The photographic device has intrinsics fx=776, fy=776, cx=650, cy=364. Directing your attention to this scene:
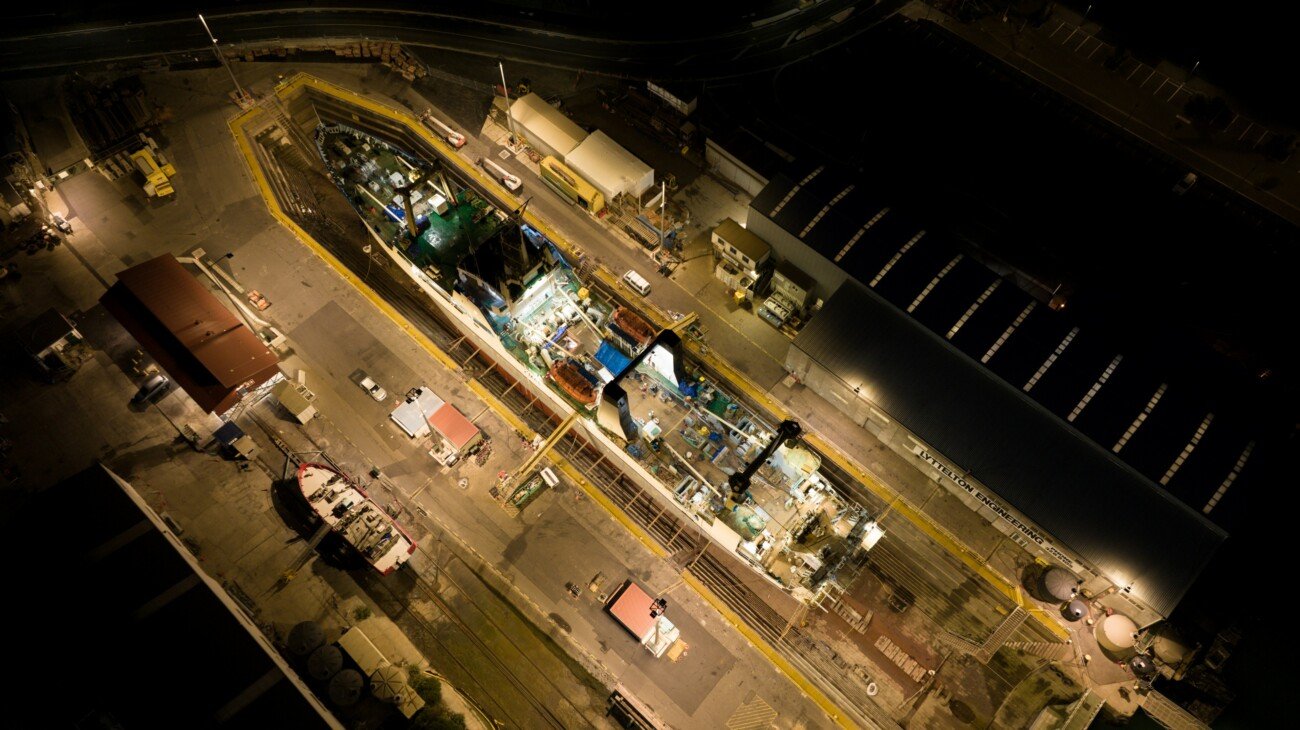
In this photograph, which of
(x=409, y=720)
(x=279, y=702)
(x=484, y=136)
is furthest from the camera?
(x=484, y=136)

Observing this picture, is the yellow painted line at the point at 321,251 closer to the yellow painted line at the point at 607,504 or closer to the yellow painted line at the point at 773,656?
the yellow painted line at the point at 607,504

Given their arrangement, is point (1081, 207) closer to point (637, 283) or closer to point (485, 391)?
point (637, 283)

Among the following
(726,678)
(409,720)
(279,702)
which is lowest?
(279,702)

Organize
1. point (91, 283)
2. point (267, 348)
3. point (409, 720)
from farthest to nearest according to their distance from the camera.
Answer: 1. point (91, 283)
2. point (267, 348)
3. point (409, 720)

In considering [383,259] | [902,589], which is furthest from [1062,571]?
[383,259]

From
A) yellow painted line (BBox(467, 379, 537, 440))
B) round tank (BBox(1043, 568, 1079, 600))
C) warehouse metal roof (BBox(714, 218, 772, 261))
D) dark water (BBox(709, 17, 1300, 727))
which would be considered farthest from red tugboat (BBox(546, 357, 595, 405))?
round tank (BBox(1043, 568, 1079, 600))

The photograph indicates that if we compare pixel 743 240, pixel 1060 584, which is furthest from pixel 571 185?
pixel 1060 584

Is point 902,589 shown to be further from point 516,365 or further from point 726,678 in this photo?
point 516,365
